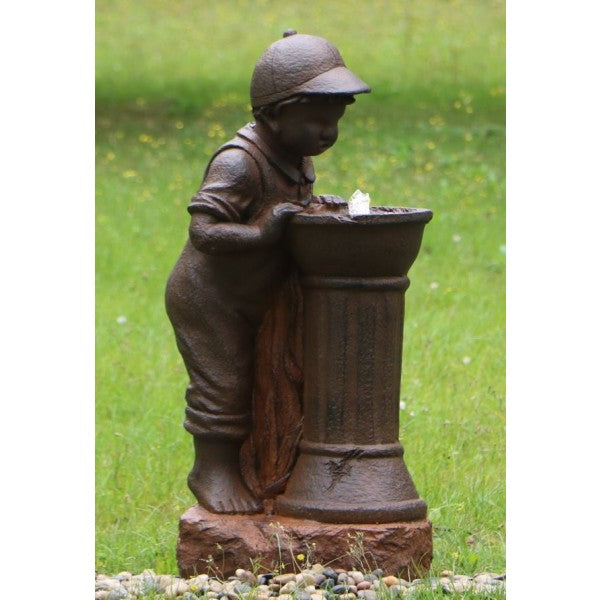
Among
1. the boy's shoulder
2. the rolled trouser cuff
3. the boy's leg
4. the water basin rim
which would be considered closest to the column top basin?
the water basin rim

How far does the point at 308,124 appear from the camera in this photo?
521 centimetres

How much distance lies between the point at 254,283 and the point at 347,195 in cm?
596

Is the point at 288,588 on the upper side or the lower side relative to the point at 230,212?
lower

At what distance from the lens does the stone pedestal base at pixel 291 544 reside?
515cm

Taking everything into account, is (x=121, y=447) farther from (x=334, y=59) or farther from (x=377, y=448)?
(x=334, y=59)

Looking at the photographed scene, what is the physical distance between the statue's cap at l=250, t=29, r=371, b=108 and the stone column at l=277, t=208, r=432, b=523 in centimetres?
45

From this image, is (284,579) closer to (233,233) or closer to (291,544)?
(291,544)


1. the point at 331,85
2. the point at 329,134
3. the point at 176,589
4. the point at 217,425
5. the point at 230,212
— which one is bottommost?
the point at 176,589

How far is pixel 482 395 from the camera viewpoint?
7746 mm

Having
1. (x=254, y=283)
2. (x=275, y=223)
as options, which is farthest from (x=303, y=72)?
(x=254, y=283)

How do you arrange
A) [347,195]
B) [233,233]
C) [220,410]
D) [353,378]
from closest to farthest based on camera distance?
[233,233] → [353,378] → [220,410] → [347,195]

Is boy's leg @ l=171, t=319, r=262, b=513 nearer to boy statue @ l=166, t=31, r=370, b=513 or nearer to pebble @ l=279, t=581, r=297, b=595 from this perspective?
boy statue @ l=166, t=31, r=370, b=513

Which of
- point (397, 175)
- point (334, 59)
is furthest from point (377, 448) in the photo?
point (397, 175)

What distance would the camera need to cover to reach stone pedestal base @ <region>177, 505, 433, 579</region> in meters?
5.15
